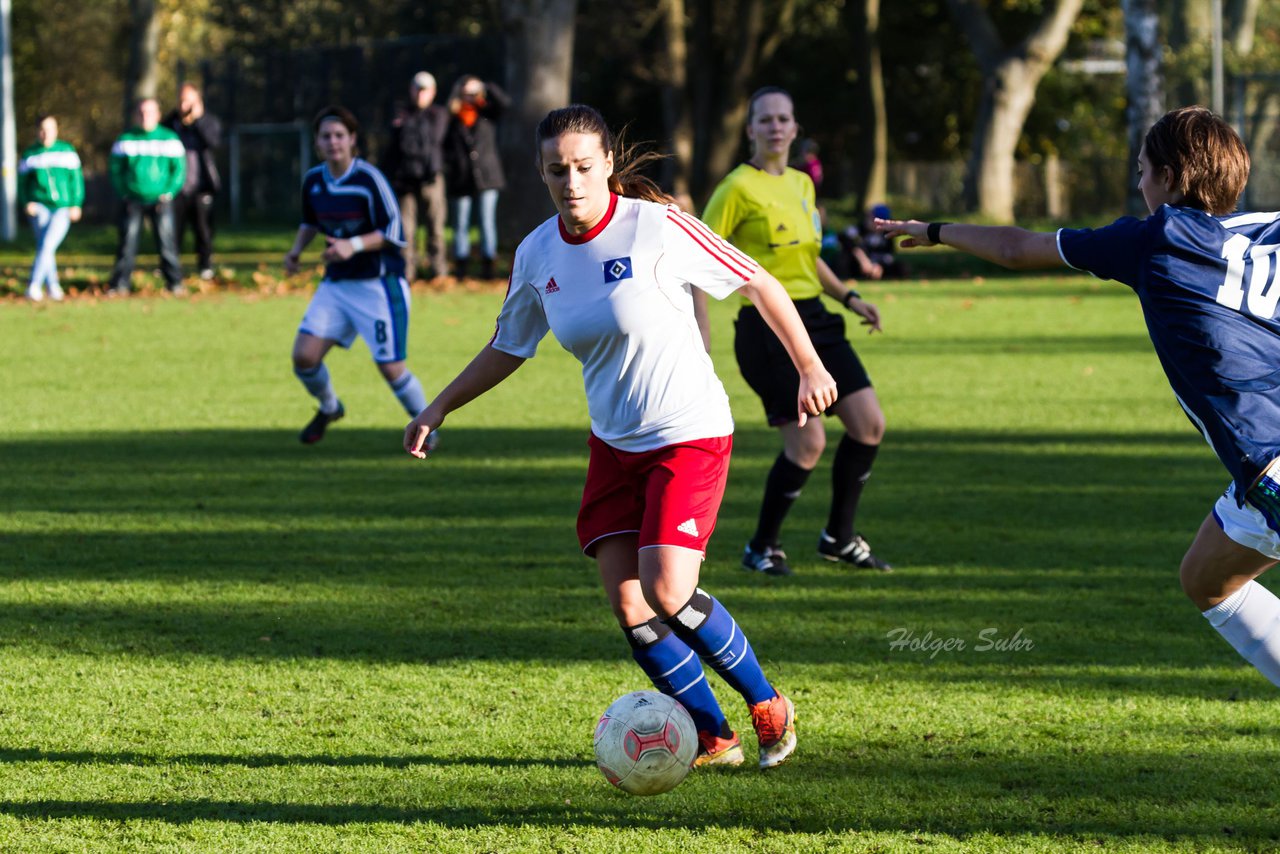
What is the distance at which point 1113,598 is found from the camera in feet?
22.3

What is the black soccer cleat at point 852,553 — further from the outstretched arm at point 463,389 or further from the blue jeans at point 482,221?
the blue jeans at point 482,221

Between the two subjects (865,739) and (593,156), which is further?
(865,739)

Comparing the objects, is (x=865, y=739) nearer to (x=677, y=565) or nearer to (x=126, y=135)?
(x=677, y=565)

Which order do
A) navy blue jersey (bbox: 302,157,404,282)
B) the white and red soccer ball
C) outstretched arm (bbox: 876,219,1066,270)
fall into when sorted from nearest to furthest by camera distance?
1. outstretched arm (bbox: 876,219,1066,270)
2. the white and red soccer ball
3. navy blue jersey (bbox: 302,157,404,282)

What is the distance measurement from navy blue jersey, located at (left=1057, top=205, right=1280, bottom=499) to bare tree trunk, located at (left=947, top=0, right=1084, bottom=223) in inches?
1073

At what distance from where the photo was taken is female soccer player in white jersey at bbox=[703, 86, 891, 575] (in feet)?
23.6

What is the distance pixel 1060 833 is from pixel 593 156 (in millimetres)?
2201

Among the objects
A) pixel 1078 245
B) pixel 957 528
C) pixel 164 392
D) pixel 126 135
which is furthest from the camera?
pixel 126 135

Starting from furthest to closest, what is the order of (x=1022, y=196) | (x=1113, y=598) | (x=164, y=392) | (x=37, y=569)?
(x=1022, y=196) < (x=164, y=392) < (x=37, y=569) < (x=1113, y=598)

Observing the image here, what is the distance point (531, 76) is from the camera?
25.0 m

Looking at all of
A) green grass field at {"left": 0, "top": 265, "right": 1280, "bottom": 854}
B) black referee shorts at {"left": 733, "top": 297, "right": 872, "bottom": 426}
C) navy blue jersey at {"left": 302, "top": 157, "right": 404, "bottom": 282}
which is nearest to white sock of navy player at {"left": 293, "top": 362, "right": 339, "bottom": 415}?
green grass field at {"left": 0, "top": 265, "right": 1280, "bottom": 854}

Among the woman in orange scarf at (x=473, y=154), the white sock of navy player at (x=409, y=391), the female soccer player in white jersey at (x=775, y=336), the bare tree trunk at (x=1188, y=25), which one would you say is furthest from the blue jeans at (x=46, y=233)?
the bare tree trunk at (x=1188, y=25)

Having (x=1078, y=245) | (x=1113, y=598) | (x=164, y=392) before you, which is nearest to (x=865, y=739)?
(x=1078, y=245)

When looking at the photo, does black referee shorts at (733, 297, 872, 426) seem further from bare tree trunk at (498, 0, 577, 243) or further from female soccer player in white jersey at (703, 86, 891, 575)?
bare tree trunk at (498, 0, 577, 243)
